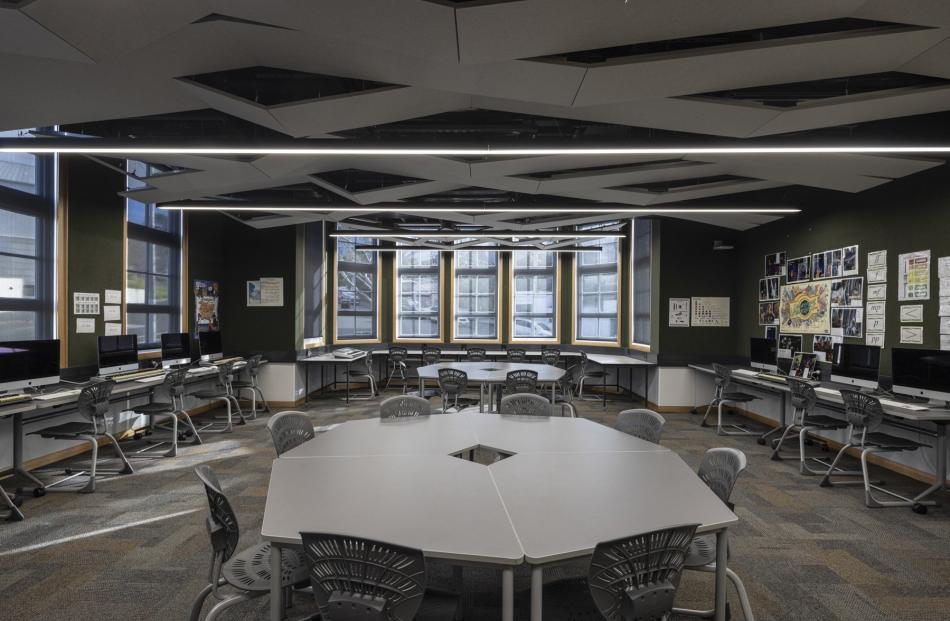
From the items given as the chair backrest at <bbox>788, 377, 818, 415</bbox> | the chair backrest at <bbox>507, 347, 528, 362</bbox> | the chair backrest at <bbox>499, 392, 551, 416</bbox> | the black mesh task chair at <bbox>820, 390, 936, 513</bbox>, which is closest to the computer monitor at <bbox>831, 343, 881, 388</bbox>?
the chair backrest at <bbox>788, 377, 818, 415</bbox>

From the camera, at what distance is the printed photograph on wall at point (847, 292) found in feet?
17.7

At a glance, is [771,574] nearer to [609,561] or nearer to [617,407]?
[609,561]

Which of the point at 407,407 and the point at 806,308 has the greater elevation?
the point at 806,308

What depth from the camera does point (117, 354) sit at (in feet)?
17.8

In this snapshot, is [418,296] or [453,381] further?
[418,296]

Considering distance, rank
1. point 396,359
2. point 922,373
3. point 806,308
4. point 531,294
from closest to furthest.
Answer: point 922,373
point 806,308
point 396,359
point 531,294

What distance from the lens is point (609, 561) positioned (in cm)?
161

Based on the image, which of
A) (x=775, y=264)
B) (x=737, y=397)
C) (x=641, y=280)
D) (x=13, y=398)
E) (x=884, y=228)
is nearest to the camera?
(x=13, y=398)

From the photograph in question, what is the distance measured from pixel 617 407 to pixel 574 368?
219 centimetres

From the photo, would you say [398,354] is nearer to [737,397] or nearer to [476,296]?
[476,296]

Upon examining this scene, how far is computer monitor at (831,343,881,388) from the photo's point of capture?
4.80m

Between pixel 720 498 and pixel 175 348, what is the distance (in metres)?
6.87

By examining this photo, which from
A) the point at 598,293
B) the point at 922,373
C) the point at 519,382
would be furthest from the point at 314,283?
the point at 922,373

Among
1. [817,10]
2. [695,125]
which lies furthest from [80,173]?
[817,10]
